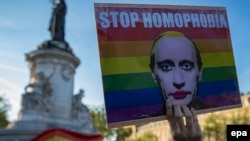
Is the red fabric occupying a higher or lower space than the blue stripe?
lower

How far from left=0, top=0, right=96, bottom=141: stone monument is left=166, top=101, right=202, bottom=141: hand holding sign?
56.0ft

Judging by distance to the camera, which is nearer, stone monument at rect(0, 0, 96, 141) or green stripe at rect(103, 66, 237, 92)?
green stripe at rect(103, 66, 237, 92)

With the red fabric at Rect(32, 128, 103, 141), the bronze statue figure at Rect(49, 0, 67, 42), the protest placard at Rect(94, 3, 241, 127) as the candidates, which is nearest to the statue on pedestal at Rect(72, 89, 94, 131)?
the bronze statue figure at Rect(49, 0, 67, 42)

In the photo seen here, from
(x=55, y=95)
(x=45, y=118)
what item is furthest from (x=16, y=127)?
(x=55, y=95)

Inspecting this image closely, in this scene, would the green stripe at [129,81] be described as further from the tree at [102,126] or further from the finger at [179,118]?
the tree at [102,126]

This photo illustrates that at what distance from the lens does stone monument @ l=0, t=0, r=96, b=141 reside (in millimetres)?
19578

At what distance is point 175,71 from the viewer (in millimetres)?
3457

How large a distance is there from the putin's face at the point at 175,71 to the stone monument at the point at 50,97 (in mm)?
16784

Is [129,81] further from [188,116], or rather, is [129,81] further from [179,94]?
[188,116]

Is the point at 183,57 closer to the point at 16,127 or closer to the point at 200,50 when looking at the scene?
the point at 200,50

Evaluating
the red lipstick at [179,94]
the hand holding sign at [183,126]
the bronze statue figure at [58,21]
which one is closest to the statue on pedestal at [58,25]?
the bronze statue figure at [58,21]

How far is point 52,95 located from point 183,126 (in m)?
19.6

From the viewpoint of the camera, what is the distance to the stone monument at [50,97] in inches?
771

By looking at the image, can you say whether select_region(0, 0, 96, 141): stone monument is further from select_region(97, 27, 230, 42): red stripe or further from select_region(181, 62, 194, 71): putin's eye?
select_region(181, 62, 194, 71): putin's eye
